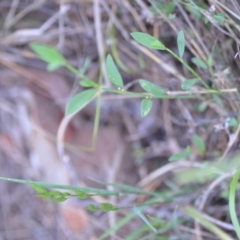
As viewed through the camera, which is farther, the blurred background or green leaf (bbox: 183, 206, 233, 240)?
the blurred background

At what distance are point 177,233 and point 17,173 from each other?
49cm

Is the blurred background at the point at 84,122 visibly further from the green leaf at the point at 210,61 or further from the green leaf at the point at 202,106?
the green leaf at the point at 210,61

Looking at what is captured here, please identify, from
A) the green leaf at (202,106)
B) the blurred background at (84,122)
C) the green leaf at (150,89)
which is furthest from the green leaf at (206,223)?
the green leaf at (150,89)

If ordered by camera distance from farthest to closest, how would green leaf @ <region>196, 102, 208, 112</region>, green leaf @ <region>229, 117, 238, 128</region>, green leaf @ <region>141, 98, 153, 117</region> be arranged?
green leaf @ <region>196, 102, 208, 112</region> → green leaf @ <region>229, 117, 238, 128</region> → green leaf @ <region>141, 98, 153, 117</region>

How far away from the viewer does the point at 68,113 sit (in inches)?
32.1

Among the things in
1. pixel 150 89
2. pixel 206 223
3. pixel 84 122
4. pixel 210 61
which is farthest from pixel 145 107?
pixel 84 122

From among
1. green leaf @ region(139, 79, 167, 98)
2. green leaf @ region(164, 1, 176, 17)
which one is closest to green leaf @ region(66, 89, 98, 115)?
green leaf @ region(139, 79, 167, 98)

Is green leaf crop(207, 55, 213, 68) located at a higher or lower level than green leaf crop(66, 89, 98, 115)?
lower

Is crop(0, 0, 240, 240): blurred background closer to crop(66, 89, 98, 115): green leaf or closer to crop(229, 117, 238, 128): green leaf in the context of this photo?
crop(229, 117, 238, 128): green leaf

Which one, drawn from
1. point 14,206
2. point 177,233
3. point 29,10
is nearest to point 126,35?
point 29,10

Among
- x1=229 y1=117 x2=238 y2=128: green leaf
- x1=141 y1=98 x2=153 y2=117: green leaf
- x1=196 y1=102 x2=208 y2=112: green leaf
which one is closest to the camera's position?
x1=141 y1=98 x2=153 y2=117: green leaf

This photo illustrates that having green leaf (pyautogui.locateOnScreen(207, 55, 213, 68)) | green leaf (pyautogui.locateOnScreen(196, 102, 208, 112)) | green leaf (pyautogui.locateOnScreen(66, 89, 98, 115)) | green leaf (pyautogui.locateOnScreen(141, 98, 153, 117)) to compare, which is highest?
green leaf (pyautogui.locateOnScreen(66, 89, 98, 115))

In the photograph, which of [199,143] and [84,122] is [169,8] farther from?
[84,122]

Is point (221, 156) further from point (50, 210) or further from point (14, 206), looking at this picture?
point (14, 206)
